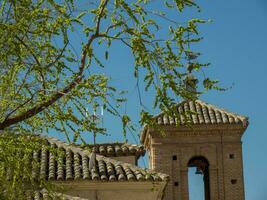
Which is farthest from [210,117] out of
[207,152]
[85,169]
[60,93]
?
[60,93]

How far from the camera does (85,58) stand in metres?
9.47

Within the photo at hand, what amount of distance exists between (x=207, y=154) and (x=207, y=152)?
2.2 inches

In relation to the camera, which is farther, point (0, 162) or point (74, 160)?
point (74, 160)

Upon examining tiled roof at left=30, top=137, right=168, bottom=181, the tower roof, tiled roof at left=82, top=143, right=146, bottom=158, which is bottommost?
tiled roof at left=30, top=137, right=168, bottom=181

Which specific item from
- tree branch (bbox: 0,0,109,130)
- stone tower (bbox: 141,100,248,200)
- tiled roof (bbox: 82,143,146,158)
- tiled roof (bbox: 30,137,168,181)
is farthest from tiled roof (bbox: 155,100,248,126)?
tree branch (bbox: 0,0,109,130)

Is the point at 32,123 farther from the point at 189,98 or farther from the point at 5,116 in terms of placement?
the point at 189,98

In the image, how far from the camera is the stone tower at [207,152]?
25.5 m

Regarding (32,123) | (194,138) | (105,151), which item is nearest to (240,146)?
(194,138)

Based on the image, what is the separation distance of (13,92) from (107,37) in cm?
116

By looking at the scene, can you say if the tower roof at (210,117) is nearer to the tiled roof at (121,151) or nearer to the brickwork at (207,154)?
the brickwork at (207,154)

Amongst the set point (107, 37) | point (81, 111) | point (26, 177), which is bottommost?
point (26, 177)

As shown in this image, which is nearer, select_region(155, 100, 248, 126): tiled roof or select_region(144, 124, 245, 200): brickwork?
select_region(155, 100, 248, 126): tiled roof

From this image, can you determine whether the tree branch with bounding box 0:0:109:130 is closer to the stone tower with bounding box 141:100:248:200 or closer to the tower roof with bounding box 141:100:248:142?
the tower roof with bounding box 141:100:248:142

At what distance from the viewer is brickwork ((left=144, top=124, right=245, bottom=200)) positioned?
25.5 metres
